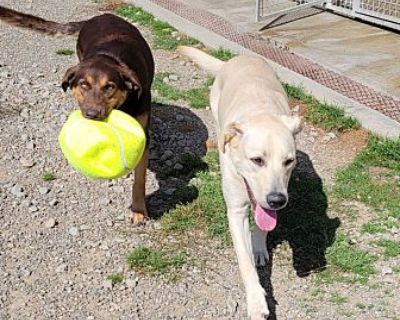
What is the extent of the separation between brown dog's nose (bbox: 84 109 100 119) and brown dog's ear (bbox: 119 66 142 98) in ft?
1.29

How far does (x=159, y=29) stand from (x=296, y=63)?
225 cm

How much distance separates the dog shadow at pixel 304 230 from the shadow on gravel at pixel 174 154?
0.74 m

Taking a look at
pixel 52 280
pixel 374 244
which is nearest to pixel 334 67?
pixel 374 244

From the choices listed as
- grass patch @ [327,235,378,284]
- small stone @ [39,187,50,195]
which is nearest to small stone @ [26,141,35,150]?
small stone @ [39,187,50,195]

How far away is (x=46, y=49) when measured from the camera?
8.40m

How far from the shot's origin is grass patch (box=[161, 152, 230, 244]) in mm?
4688

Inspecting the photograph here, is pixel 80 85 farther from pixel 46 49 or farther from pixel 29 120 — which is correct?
pixel 46 49

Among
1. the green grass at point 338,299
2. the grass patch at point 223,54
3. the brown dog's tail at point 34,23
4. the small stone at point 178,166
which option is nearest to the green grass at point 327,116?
the grass patch at point 223,54

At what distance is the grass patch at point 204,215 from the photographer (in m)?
4.69

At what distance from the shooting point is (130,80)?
175 inches

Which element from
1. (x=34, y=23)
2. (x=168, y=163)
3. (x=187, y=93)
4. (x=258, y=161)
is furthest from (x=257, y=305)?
(x=187, y=93)

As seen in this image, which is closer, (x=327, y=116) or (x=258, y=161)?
(x=258, y=161)

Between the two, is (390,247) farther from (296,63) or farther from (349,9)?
(349,9)

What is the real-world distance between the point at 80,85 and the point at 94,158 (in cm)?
59
